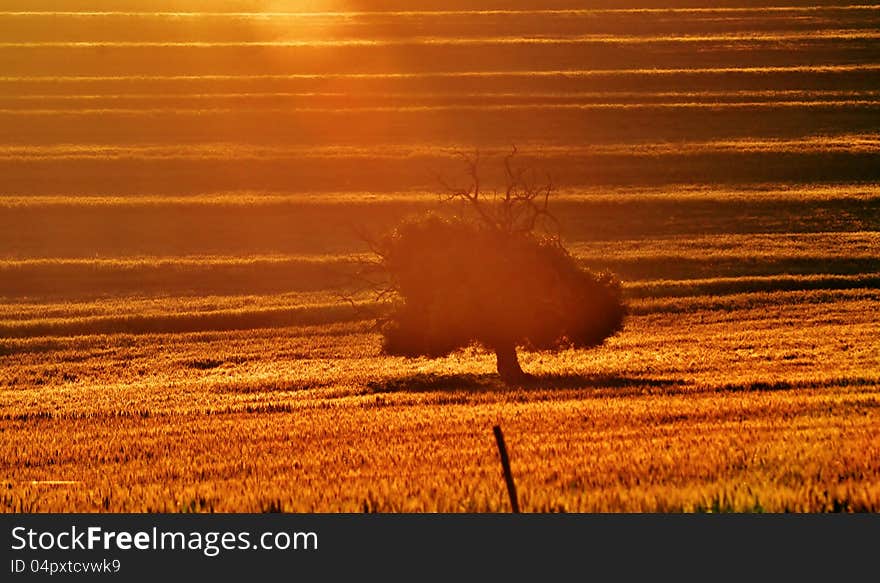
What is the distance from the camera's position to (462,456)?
14.8 metres

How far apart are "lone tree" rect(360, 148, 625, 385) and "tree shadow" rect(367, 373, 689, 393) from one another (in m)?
0.58

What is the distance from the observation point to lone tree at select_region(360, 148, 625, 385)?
2958 centimetres

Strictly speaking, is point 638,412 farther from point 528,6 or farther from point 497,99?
point 528,6

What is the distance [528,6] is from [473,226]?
80165 millimetres

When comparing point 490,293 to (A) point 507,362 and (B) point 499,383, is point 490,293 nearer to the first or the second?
(A) point 507,362

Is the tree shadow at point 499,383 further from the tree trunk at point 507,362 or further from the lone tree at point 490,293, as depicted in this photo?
the lone tree at point 490,293

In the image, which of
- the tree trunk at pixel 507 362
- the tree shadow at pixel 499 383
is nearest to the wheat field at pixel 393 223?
the tree shadow at pixel 499 383

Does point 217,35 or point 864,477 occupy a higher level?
point 217,35

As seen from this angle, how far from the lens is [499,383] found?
28484 mm

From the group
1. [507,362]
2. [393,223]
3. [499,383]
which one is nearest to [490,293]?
[507,362]

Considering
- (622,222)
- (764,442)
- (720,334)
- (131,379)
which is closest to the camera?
(764,442)

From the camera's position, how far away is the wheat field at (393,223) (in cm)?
1433

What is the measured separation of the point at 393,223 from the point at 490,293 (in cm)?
2523

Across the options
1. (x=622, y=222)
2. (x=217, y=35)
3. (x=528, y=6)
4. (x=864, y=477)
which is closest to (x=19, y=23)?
(x=217, y=35)
